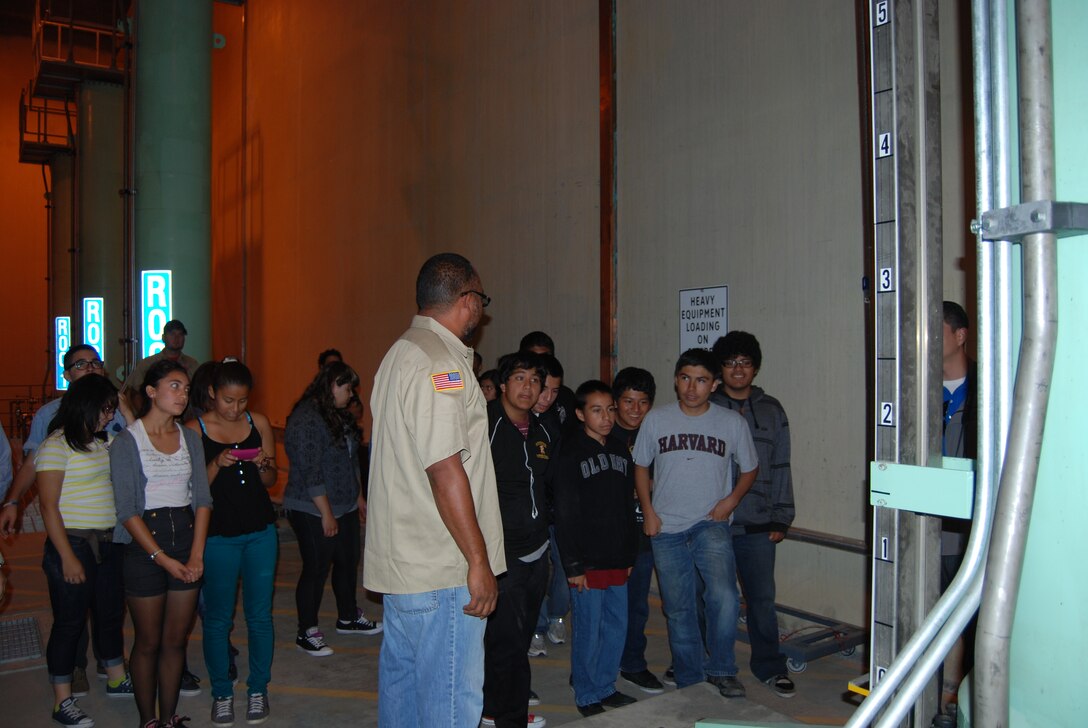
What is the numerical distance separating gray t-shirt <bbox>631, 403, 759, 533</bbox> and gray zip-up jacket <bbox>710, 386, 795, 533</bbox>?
316 millimetres

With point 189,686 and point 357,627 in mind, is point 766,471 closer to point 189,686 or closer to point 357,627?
point 357,627

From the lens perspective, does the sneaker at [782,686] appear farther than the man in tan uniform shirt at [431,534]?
Yes

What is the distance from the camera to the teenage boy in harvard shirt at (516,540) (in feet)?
12.9

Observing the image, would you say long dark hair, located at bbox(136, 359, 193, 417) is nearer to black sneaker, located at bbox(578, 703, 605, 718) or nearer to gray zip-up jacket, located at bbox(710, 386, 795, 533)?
black sneaker, located at bbox(578, 703, 605, 718)

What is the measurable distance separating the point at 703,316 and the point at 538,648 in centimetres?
279

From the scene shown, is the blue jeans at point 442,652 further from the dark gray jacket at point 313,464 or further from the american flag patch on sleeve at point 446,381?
the dark gray jacket at point 313,464

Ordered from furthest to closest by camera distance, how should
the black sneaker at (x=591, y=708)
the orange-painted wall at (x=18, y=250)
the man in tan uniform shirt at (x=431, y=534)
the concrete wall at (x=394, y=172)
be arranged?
the orange-painted wall at (x=18, y=250) < the concrete wall at (x=394, y=172) < the black sneaker at (x=591, y=708) < the man in tan uniform shirt at (x=431, y=534)

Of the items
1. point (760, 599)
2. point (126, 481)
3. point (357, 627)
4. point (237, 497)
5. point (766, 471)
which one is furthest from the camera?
point (357, 627)

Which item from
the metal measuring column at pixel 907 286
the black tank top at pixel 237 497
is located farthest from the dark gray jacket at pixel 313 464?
the metal measuring column at pixel 907 286

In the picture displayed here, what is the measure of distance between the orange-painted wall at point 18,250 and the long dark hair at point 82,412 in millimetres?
22151

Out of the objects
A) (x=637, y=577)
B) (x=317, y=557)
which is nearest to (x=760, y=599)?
(x=637, y=577)

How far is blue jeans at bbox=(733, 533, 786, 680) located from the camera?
15.9ft

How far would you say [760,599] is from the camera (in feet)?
16.0

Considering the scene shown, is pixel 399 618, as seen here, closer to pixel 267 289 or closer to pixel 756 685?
pixel 756 685
